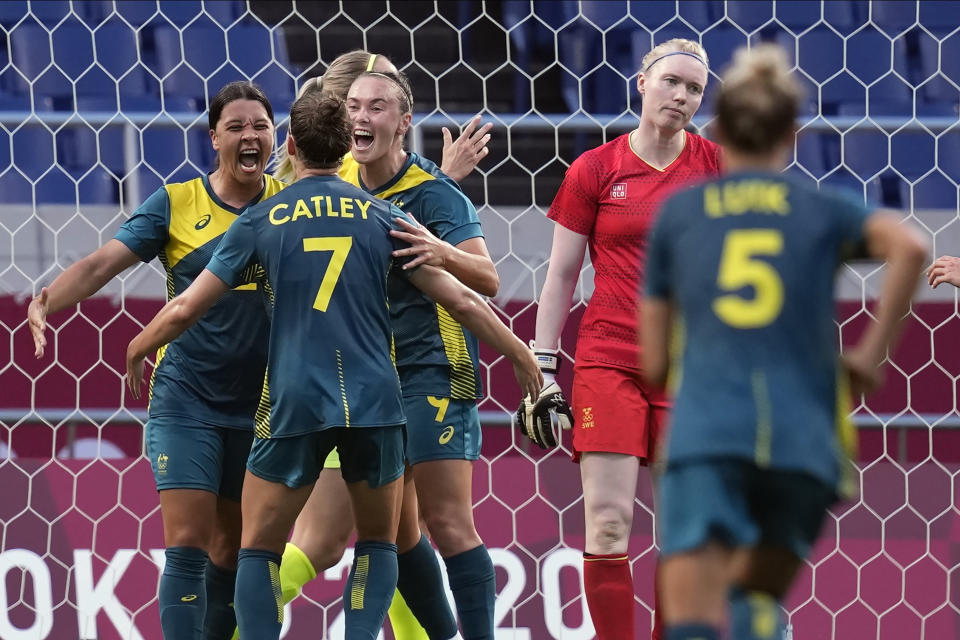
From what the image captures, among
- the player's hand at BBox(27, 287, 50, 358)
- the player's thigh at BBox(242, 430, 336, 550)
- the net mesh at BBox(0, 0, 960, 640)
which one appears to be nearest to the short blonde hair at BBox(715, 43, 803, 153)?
the player's thigh at BBox(242, 430, 336, 550)

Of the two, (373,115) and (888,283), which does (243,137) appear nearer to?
(373,115)

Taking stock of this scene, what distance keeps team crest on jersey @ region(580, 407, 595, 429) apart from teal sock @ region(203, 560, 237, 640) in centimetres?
97

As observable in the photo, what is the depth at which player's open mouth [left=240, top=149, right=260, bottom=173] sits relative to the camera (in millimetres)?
3604

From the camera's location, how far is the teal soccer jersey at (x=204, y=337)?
141 inches

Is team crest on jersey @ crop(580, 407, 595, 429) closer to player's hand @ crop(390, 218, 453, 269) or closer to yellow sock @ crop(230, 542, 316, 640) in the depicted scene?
player's hand @ crop(390, 218, 453, 269)

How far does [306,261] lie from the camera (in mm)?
3070

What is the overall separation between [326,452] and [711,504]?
123 cm

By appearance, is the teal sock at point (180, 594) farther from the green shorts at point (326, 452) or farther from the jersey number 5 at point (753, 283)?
the jersey number 5 at point (753, 283)

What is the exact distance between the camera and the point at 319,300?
3.07 metres

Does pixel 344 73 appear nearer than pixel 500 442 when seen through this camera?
Yes

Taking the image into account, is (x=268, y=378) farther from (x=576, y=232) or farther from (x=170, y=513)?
(x=576, y=232)

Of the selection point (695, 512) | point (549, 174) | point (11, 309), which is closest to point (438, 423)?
point (695, 512)

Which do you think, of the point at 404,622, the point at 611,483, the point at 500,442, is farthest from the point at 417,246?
the point at 500,442

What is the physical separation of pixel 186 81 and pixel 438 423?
3.89 meters
